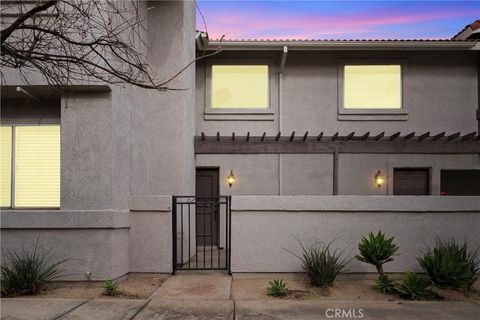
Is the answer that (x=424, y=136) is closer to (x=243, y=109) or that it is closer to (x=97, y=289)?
(x=243, y=109)

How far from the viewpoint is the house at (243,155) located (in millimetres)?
8336

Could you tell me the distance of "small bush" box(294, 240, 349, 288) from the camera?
8.03 meters

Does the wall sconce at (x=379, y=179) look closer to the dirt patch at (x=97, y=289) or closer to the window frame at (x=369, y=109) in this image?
the window frame at (x=369, y=109)

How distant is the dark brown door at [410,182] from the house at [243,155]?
4cm

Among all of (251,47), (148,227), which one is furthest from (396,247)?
(251,47)

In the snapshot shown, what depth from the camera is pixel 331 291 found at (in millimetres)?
7887

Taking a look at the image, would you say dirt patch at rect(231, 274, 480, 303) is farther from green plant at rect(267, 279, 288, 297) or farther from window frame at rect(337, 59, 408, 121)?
window frame at rect(337, 59, 408, 121)

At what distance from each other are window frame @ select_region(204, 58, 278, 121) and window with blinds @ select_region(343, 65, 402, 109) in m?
2.20

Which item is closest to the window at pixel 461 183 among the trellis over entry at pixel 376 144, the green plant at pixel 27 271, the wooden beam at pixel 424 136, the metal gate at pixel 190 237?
the trellis over entry at pixel 376 144

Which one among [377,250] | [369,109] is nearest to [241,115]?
[369,109]

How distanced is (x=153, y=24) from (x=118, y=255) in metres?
5.55

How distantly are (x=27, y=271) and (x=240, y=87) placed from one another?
823 cm

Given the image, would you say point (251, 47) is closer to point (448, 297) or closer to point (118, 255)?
point (118, 255)

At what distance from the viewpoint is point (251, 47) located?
13.0 meters
